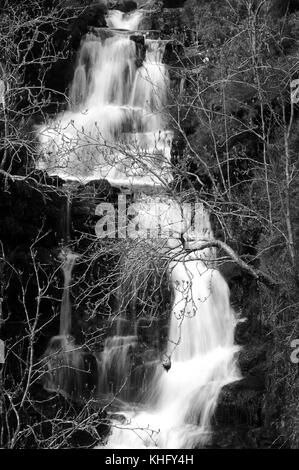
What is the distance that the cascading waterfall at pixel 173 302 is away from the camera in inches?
300

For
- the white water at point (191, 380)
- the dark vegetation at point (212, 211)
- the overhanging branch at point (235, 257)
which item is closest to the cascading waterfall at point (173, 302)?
the white water at point (191, 380)

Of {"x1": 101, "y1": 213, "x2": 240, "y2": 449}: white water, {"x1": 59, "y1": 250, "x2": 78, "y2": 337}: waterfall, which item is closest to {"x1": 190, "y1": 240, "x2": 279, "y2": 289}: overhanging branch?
{"x1": 101, "y1": 213, "x2": 240, "y2": 449}: white water

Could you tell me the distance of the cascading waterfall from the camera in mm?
7613

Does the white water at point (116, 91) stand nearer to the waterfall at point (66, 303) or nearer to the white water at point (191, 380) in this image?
the white water at point (191, 380)

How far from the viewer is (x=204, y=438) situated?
10016 mm

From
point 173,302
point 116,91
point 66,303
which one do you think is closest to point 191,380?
point 173,302

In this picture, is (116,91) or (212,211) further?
(116,91)

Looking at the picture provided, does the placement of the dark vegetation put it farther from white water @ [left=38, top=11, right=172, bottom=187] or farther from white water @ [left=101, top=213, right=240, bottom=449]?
white water @ [left=38, top=11, right=172, bottom=187]

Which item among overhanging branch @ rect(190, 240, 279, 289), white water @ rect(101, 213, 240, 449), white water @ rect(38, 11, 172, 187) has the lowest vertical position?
white water @ rect(101, 213, 240, 449)

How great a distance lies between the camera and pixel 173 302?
504 inches

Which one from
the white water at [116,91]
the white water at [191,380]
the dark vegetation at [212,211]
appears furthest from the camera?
the white water at [116,91]

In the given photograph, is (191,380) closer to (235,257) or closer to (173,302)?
(173,302)
